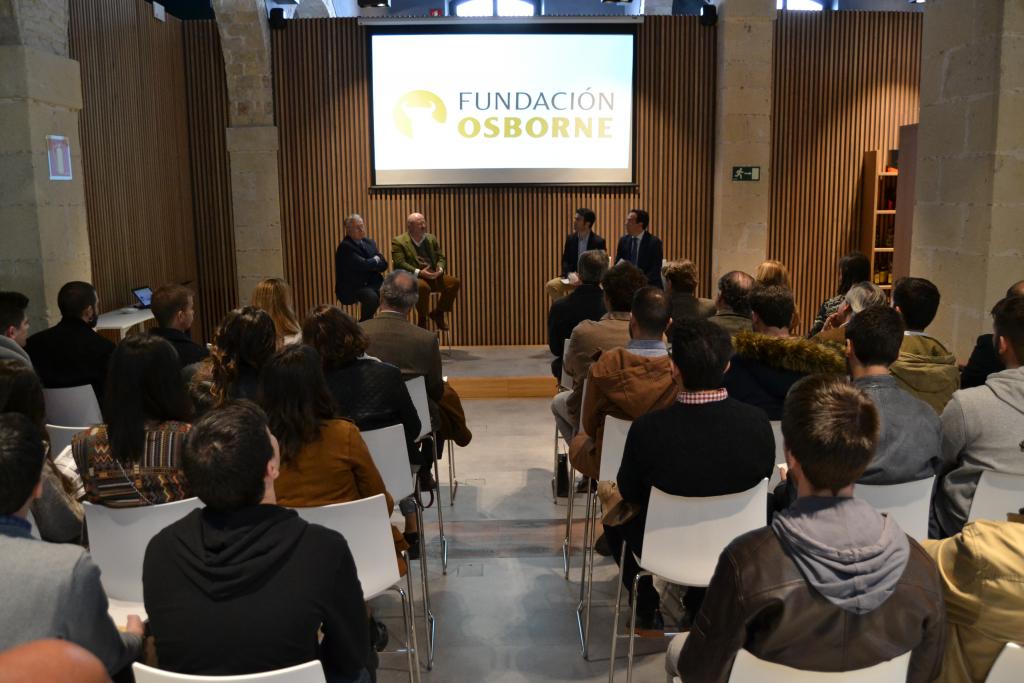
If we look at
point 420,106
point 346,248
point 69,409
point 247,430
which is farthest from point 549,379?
point 247,430

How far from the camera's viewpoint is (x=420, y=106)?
934cm

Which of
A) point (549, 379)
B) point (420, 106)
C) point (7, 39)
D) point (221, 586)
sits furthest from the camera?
point (420, 106)

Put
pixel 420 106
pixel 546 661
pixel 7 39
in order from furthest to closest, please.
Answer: pixel 420 106 → pixel 7 39 → pixel 546 661

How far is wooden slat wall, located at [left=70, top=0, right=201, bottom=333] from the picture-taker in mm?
7395

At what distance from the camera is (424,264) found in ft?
28.1

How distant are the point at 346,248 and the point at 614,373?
17.3 ft

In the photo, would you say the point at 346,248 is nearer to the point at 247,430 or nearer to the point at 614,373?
the point at 614,373

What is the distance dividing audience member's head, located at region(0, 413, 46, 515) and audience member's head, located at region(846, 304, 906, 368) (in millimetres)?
2401

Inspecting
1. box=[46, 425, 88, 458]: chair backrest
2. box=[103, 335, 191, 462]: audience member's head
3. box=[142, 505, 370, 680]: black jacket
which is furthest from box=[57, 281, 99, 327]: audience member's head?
box=[142, 505, 370, 680]: black jacket

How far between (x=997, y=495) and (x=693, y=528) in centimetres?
92

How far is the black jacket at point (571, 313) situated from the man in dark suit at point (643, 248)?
256 cm

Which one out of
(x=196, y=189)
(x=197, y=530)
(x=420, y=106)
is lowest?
(x=197, y=530)

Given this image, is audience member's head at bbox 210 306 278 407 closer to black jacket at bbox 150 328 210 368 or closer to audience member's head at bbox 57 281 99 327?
black jacket at bbox 150 328 210 368

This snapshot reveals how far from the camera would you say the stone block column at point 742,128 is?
29.7 ft
